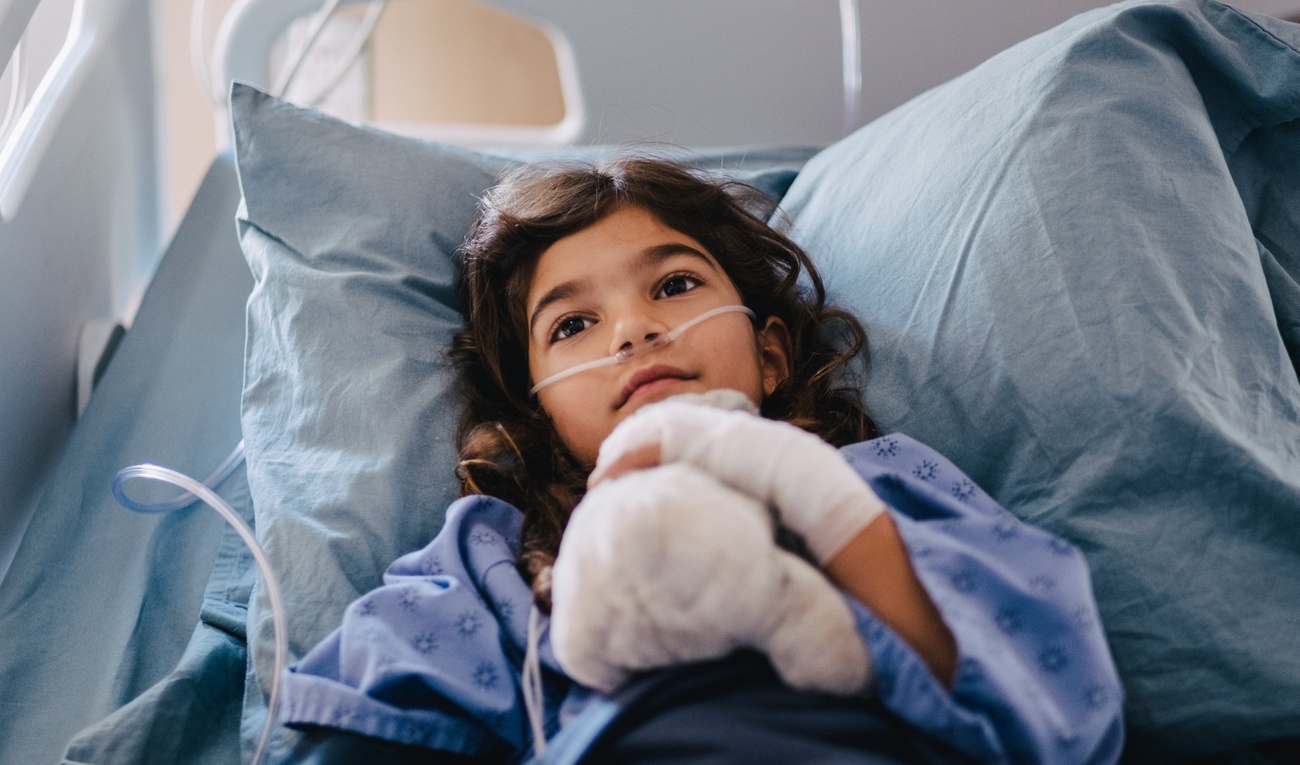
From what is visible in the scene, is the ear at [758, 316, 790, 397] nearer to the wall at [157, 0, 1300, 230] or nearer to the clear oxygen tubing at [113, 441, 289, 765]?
the clear oxygen tubing at [113, 441, 289, 765]

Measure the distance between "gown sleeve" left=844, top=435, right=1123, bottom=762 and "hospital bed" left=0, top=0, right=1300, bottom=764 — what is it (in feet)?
0.33

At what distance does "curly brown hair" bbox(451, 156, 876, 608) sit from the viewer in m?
1.14

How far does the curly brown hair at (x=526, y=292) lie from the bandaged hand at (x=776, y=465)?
0.98 feet

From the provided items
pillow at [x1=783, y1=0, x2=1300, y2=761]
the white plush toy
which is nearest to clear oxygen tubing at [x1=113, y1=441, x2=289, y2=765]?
the white plush toy

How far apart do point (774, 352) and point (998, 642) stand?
548mm

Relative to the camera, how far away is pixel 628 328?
3.55 feet

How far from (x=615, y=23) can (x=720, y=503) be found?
1.37 meters

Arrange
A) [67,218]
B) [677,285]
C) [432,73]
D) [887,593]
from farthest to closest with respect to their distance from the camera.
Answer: [432,73], [67,218], [677,285], [887,593]

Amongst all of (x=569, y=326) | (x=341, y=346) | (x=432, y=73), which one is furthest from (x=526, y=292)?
(x=432, y=73)

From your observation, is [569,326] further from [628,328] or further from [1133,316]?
[1133,316]

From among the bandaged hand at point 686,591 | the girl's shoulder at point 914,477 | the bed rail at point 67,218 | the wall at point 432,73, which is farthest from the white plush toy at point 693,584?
the wall at point 432,73

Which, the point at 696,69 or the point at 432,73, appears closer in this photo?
the point at 696,69

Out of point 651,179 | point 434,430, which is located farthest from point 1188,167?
point 434,430

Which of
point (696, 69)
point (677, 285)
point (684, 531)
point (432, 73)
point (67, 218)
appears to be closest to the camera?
point (684, 531)
